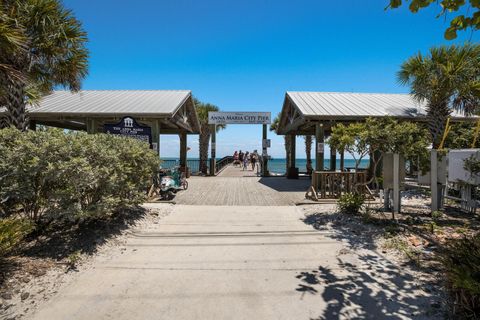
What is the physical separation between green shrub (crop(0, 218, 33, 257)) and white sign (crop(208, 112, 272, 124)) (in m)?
14.0

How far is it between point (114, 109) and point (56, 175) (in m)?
8.64

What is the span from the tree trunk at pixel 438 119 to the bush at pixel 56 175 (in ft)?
40.4

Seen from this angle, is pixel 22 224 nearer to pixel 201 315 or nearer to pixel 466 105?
pixel 201 315

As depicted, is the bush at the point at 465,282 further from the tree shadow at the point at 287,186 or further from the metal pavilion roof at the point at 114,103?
the metal pavilion roof at the point at 114,103

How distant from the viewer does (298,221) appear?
20.6 feet

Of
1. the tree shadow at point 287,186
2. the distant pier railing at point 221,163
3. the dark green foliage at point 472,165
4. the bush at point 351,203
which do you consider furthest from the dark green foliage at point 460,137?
the distant pier railing at point 221,163

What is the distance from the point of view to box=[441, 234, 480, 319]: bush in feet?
7.86

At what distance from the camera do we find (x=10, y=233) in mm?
3371

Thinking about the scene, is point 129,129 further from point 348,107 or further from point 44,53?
point 348,107

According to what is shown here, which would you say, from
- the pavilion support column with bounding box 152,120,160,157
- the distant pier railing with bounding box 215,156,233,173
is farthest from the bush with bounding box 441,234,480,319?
the distant pier railing with bounding box 215,156,233,173

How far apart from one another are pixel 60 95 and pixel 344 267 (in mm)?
16512

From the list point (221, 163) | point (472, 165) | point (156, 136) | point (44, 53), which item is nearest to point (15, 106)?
point (44, 53)

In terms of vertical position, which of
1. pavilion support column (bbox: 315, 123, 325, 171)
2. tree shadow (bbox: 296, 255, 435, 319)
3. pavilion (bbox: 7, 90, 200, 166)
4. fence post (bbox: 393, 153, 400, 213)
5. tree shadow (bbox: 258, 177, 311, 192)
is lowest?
tree shadow (bbox: 296, 255, 435, 319)

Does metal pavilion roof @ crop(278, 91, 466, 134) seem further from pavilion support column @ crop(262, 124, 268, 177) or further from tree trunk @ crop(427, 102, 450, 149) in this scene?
pavilion support column @ crop(262, 124, 268, 177)
